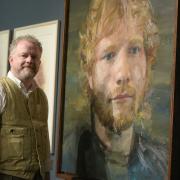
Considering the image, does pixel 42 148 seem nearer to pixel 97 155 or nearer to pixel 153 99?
pixel 97 155

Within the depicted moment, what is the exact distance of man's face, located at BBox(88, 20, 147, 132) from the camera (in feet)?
5.57

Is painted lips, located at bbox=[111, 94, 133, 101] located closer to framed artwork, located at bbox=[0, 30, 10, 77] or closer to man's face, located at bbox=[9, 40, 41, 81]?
man's face, located at bbox=[9, 40, 41, 81]

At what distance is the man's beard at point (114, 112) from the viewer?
1.71 meters

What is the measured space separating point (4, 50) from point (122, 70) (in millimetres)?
1083

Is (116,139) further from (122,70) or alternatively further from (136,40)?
(136,40)

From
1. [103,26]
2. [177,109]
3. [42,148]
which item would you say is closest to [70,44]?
[103,26]

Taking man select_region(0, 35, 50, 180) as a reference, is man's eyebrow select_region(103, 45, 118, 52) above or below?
above

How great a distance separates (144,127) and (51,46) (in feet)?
2.76

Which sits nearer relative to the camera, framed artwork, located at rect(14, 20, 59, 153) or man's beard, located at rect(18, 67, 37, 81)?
man's beard, located at rect(18, 67, 37, 81)

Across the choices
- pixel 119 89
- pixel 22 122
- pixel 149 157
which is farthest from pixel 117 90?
pixel 22 122

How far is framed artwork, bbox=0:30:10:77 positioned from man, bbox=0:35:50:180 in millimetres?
746

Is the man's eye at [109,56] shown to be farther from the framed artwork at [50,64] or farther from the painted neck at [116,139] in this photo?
the framed artwork at [50,64]

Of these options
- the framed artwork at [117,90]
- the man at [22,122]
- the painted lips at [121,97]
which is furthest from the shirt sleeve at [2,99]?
the painted lips at [121,97]

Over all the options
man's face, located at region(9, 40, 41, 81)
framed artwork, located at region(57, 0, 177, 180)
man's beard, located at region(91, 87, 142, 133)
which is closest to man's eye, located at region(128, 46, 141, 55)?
framed artwork, located at region(57, 0, 177, 180)
